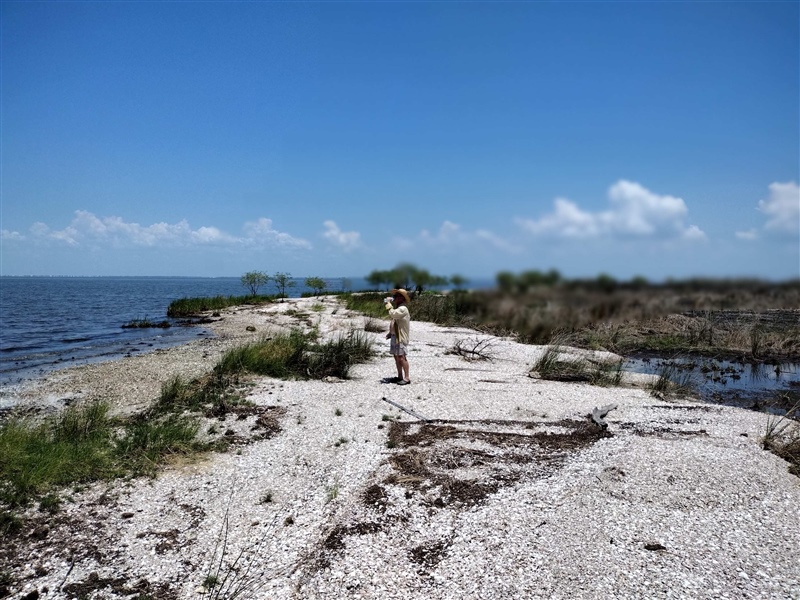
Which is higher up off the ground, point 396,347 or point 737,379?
point 396,347

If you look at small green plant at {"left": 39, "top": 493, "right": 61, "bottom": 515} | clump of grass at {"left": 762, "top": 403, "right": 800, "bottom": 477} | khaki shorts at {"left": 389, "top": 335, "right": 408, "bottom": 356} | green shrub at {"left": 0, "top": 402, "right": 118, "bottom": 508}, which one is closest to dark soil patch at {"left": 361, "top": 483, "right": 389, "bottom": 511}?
green shrub at {"left": 0, "top": 402, "right": 118, "bottom": 508}

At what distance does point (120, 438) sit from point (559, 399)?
10.2 meters

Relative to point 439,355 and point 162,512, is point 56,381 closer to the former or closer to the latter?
point 162,512

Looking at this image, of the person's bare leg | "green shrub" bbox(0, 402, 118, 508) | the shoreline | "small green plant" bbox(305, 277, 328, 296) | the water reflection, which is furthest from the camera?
"small green plant" bbox(305, 277, 328, 296)

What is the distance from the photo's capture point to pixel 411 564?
5.63 meters

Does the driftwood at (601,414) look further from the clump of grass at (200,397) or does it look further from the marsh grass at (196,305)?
the marsh grass at (196,305)

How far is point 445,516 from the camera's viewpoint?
21.9 feet

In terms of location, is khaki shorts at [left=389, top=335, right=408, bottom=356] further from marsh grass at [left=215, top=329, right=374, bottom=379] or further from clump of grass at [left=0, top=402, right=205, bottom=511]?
clump of grass at [left=0, top=402, right=205, bottom=511]

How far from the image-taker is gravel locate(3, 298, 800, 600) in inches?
210

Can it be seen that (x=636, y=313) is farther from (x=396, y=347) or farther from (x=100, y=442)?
(x=100, y=442)

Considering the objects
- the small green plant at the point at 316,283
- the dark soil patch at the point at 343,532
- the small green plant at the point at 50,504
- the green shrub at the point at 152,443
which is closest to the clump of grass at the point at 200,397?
the green shrub at the point at 152,443

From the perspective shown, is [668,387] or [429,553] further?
[668,387]

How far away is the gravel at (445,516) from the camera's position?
5344 millimetres

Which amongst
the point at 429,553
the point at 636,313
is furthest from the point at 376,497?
the point at 636,313
